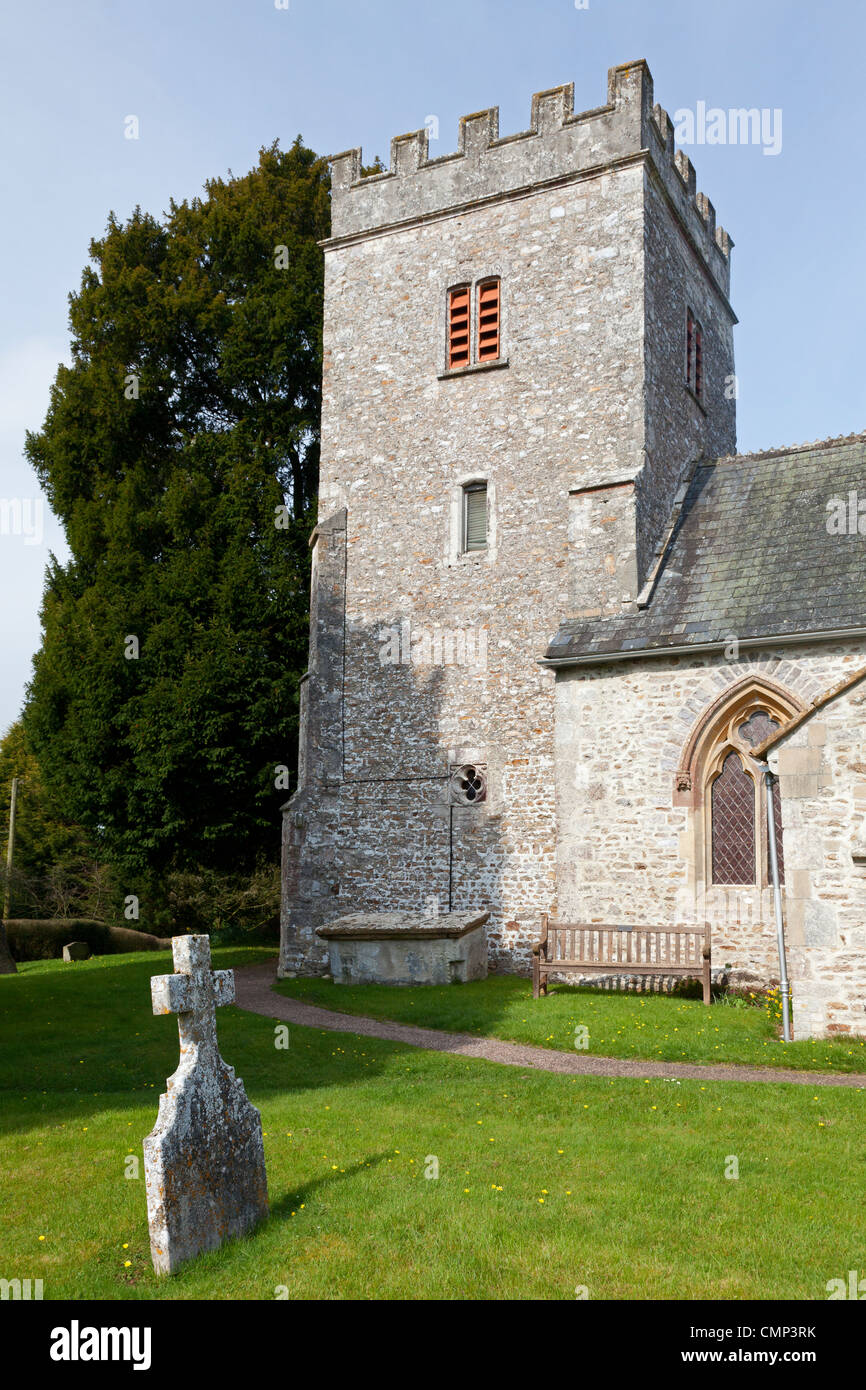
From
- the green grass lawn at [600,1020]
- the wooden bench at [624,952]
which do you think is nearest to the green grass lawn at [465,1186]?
the green grass lawn at [600,1020]

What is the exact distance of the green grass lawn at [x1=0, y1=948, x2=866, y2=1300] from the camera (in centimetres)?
459

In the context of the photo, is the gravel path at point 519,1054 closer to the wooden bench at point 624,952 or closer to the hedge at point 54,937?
the wooden bench at point 624,952

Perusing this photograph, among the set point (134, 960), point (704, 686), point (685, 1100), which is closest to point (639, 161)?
point (704, 686)

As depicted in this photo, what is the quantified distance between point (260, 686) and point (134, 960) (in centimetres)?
551

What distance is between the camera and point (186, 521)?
2183cm

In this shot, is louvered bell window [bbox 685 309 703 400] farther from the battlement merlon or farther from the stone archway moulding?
the stone archway moulding

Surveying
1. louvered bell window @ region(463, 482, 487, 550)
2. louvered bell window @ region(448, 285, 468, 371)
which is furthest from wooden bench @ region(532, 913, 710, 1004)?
louvered bell window @ region(448, 285, 468, 371)

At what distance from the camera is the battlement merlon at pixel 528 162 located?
55.0 ft

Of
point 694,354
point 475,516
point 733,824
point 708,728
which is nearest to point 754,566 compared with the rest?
point 708,728

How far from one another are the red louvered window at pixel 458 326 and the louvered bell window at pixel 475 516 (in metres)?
2.30

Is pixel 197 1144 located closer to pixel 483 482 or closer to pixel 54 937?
pixel 483 482

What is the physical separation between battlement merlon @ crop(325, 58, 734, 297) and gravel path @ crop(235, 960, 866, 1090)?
1344 centimetres
